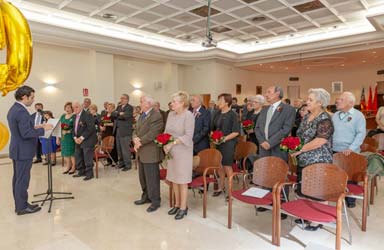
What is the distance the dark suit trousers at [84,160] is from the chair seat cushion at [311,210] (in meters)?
3.85

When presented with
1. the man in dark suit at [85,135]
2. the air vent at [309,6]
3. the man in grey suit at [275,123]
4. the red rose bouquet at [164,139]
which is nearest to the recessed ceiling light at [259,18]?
the air vent at [309,6]

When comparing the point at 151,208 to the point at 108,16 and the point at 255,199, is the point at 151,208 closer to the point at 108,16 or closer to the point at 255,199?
the point at 255,199

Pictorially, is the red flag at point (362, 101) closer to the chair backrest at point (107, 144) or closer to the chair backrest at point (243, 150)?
the chair backrest at point (243, 150)

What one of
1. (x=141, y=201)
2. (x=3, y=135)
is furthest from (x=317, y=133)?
(x=3, y=135)

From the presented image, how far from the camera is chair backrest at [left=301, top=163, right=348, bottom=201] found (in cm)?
261

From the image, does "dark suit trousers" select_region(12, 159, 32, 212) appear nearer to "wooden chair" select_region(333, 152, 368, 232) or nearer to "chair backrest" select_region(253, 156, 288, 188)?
"chair backrest" select_region(253, 156, 288, 188)

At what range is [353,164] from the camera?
10.6ft

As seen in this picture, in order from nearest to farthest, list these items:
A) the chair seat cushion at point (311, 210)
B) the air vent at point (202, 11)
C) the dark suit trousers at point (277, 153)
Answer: the chair seat cushion at point (311, 210)
the dark suit trousers at point (277, 153)
the air vent at point (202, 11)

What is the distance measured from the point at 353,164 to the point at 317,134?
0.86 meters

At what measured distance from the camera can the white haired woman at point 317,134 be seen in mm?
2760

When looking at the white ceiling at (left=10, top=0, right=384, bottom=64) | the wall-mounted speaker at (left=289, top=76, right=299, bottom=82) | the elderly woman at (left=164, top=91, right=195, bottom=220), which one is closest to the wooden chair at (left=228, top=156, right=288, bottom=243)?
the elderly woman at (left=164, top=91, right=195, bottom=220)

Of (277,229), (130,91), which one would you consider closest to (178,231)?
(277,229)

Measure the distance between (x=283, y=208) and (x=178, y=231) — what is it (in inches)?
46.0

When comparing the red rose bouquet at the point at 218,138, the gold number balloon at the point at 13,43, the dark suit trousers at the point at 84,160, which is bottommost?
the dark suit trousers at the point at 84,160
